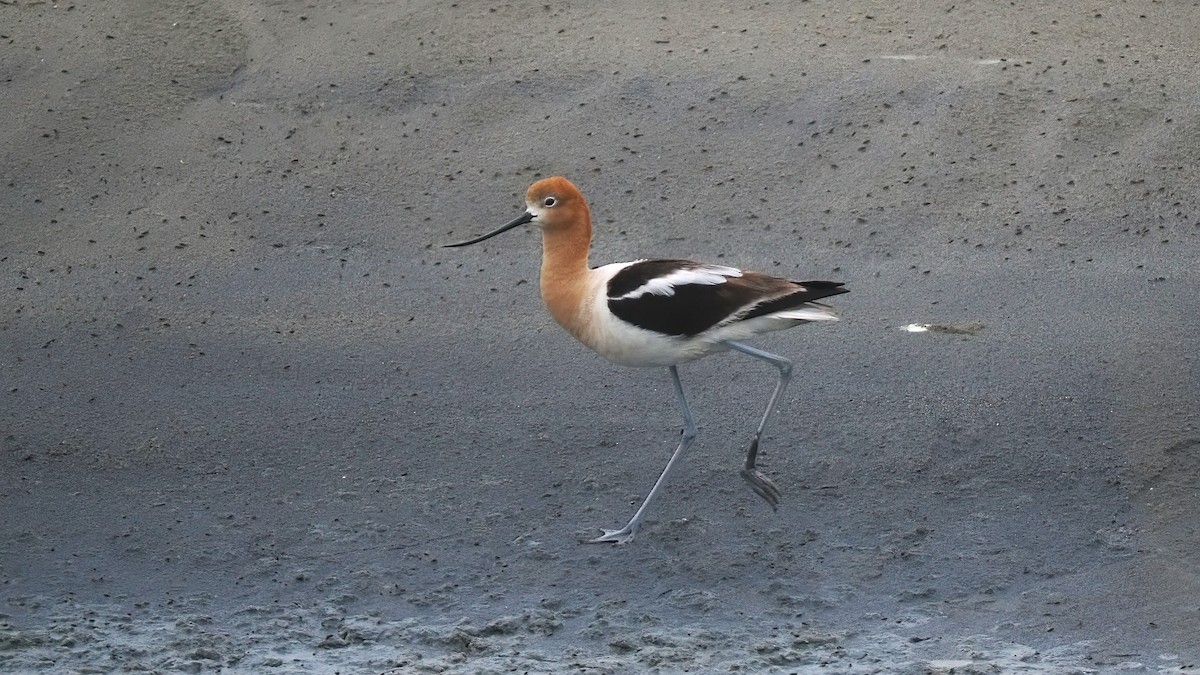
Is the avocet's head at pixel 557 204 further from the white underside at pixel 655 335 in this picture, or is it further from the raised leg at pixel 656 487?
the raised leg at pixel 656 487

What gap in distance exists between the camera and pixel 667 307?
6047 mm

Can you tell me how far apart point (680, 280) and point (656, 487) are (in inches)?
30.0

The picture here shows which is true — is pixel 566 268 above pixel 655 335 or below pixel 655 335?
above

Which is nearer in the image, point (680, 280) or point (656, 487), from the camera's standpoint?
point (656, 487)

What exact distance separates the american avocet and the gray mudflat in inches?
12.7

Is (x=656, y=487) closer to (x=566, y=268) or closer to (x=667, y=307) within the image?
(x=667, y=307)

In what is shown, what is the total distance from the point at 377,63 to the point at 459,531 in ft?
14.2

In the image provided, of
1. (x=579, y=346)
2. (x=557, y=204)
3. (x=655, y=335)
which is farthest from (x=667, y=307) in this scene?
(x=579, y=346)

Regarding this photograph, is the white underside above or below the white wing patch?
below

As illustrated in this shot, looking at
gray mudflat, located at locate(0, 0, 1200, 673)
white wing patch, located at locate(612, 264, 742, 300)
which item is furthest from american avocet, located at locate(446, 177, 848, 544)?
gray mudflat, located at locate(0, 0, 1200, 673)

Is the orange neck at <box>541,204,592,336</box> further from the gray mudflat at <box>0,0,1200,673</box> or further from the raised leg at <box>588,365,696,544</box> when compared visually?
the gray mudflat at <box>0,0,1200,673</box>

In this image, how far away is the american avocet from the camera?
19.9 ft

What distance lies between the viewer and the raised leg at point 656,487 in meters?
5.89

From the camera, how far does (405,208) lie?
8594 millimetres
